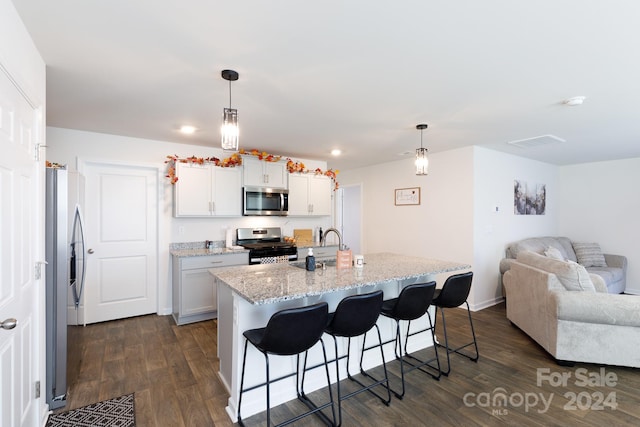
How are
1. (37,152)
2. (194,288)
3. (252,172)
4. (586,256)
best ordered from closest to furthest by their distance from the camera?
(37,152) < (194,288) < (252,172) < (586,256)

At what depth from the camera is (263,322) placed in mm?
2279

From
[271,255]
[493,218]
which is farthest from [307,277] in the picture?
[493,218]

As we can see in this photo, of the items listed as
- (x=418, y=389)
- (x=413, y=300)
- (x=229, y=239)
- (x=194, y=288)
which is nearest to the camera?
(x=413, y=300)

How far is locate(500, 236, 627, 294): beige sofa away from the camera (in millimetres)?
4898

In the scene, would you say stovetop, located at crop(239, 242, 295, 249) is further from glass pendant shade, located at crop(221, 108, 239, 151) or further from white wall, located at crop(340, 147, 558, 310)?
glass pendant shade, located at crop(221, 108, 239, 151)

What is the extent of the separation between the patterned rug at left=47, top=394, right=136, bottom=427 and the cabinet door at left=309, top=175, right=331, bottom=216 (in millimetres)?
3555

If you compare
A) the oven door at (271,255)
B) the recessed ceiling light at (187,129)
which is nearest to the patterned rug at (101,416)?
the oven door at (271,255)

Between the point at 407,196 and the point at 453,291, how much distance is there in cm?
291

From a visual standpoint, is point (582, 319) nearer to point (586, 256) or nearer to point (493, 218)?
point (493, 218)

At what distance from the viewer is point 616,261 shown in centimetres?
538

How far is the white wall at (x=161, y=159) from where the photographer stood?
3.74 m

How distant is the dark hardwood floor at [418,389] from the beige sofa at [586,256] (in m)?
1.93

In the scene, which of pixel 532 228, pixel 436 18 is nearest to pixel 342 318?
pixel 436 18

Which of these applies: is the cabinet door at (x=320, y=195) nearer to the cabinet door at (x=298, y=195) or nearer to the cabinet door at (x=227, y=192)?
the cabinet door at (x=298, y=195)
